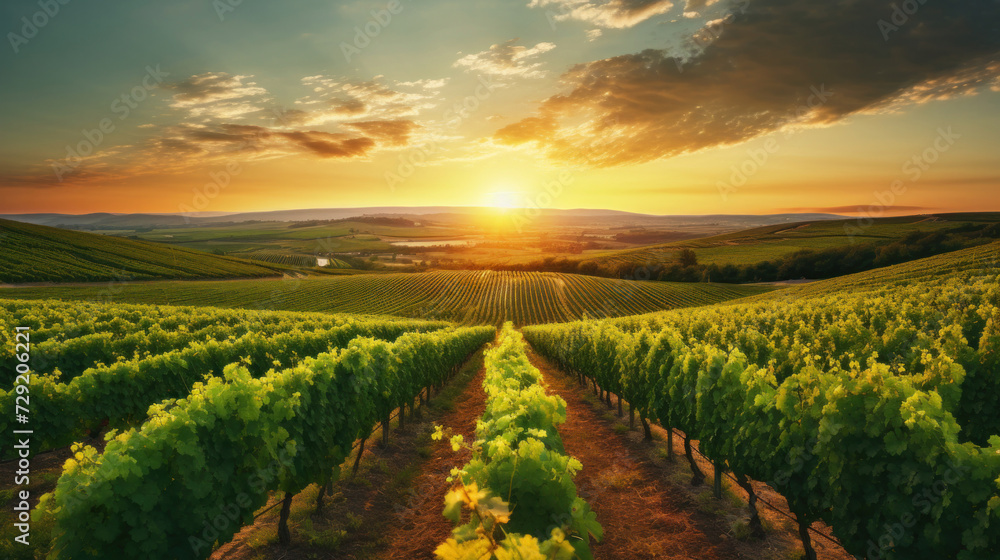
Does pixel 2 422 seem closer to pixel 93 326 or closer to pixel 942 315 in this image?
pixel 93 326

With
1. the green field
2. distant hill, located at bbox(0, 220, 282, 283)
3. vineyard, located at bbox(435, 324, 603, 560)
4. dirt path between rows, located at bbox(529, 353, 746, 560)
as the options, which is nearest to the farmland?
vineyard, located at bbox(435, 324, 603, 560)

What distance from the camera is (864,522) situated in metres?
5.03

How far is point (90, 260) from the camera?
72.8 m

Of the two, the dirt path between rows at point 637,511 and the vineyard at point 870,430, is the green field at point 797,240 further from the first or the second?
the vineyard at point 870,430

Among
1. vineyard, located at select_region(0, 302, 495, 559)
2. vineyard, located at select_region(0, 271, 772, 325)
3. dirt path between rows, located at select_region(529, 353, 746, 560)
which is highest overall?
vineyard, located at select_region(0, 302, 495, 559)

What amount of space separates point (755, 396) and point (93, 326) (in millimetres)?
21979

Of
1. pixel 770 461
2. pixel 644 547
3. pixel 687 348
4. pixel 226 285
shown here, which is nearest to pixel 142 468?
pixel 644 547

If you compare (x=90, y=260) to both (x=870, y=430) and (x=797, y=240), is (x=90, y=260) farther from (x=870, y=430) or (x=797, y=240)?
(x=797, y=240)

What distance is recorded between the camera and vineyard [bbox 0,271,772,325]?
198 ft

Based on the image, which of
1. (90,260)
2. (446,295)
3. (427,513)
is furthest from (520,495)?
(90,260)

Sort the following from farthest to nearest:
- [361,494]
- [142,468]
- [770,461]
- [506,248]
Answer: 1. [506,248]
2. [361,494]
3. [770,461]
4. [142,468]

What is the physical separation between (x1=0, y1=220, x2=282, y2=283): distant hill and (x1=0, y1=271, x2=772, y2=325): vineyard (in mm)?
7171

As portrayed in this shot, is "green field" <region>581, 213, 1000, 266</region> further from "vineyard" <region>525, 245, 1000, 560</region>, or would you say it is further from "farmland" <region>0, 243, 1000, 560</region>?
"farmland" <region>0, 243, 1000, 560</region>

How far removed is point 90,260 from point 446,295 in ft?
201
